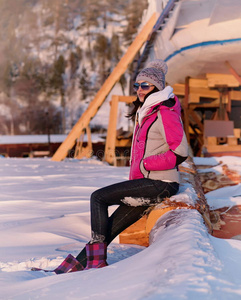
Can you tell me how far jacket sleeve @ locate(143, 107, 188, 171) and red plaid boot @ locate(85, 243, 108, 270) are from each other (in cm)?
61

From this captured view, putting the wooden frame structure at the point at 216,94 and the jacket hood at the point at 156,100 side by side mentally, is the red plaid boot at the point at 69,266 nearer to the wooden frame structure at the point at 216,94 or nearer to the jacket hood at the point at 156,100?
the jacket hood at the point at 156,100

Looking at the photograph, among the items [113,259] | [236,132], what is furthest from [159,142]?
[236,132]

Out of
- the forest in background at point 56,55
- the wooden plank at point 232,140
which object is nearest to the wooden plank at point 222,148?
the wooden plank at point 232,140

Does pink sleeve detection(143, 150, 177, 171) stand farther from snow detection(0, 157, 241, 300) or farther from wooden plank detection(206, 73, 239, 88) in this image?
wooden plank detection(206, 73, 239, 88)

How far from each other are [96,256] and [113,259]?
0.25 metres

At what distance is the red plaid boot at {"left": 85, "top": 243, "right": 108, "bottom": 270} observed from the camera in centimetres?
212

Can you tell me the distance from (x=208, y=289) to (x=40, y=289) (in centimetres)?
79

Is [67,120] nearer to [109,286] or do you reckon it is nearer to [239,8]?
[239,8]

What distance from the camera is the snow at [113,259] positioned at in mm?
1244

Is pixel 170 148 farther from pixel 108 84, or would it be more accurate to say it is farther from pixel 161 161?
pixel 108 84

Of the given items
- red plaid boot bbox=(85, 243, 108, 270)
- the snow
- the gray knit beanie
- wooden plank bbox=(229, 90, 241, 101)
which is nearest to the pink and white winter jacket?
the gray knit beanie

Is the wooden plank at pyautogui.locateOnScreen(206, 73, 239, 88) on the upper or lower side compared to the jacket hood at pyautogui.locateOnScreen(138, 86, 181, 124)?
upper

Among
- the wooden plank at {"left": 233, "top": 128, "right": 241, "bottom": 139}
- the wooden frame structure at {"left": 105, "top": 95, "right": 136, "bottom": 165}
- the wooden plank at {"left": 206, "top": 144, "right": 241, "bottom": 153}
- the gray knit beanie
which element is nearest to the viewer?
the gray knit beanie

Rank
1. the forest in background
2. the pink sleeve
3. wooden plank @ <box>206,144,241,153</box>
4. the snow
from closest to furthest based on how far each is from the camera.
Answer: the snow < the pink sleeve < wooden plank @ <box>206,144,241,153</box> < the forest in background
